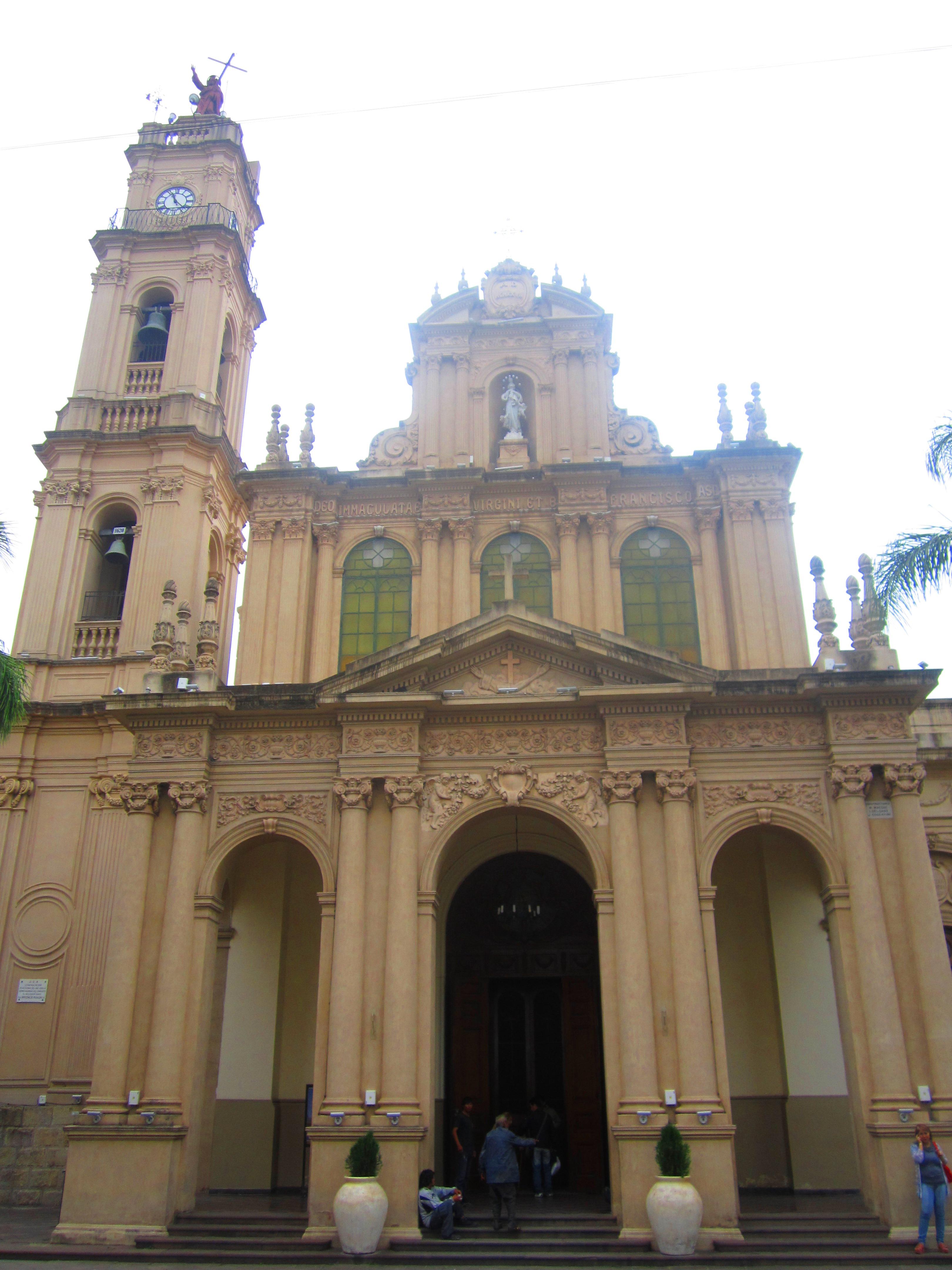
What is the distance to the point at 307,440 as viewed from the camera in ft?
74.5

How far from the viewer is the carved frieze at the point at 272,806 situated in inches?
664

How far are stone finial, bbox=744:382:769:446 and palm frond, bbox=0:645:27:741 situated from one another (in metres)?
14.4

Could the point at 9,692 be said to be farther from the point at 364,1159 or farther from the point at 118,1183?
the point at 364,1159

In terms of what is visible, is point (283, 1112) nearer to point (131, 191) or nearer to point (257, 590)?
point (257, 590)

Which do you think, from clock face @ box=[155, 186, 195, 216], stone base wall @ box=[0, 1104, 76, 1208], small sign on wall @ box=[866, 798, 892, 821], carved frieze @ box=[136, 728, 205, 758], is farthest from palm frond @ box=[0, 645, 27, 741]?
clock face @ box=[155, 186, 195, 216]

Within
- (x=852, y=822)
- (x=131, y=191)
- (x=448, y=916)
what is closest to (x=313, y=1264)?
(x=448, y=916)

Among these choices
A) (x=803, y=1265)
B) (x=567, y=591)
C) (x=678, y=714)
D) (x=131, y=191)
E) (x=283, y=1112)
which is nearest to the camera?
(x=803, y=1265)

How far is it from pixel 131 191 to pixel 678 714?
21879 millimetres

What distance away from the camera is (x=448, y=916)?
18812mm

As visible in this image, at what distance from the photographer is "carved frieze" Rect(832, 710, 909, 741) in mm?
16156

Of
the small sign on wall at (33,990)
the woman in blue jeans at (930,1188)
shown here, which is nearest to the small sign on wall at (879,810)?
the woman in blue jeans at (930,1188)

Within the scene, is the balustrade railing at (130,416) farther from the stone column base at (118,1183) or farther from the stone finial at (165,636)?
the stone column base at (118,1183)

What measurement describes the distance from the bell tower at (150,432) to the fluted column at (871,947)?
40.1 ft

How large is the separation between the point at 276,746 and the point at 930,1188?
35.9 ft
